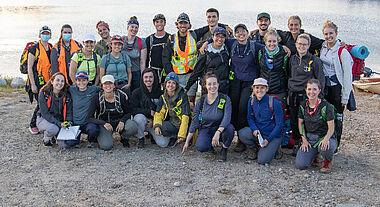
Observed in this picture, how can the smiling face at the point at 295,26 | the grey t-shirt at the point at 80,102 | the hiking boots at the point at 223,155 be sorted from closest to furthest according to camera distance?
the hiking boots at the point at 223,155 → the smiling face at the point at 295,26 → the grey t-shirt at the point at 80,102

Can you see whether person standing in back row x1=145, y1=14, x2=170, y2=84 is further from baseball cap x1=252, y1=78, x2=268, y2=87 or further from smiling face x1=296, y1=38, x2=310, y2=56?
smiling face x1=296, y1=38, x2=310, y2=56

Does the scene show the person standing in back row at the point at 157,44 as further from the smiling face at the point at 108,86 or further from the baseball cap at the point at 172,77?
the smiling face at the point at 108,86

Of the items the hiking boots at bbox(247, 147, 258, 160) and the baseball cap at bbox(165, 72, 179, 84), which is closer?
the hiking boots at bbox(247, 147, 258, 160)

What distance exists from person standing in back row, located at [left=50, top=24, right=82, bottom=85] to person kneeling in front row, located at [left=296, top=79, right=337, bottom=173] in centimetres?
413

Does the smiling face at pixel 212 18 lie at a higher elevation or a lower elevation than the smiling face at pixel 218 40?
higher

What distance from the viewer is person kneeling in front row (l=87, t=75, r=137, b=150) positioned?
7.11m

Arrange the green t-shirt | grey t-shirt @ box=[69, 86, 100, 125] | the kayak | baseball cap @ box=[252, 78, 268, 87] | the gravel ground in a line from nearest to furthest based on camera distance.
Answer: the gravel ground → baseball cap @ box=[252, 78, 268, 87] → grey t-shirt @ box=[69, 86, 100, 125] → the green t-shirt → the kayak

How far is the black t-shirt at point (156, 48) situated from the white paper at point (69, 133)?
187 centimetres

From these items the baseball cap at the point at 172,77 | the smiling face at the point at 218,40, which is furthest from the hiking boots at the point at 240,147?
the smiling face at the point at 218,40

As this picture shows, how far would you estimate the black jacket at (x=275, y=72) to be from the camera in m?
6.66

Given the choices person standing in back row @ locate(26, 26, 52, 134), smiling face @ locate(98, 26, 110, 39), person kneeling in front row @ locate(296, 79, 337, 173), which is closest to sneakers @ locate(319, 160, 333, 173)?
person kneeling in front row @ locate(296, 79, 337, 173)

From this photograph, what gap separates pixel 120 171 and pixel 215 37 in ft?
8.15

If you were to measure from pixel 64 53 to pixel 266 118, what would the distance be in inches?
149

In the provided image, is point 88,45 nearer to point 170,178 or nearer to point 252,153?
point 170,178
